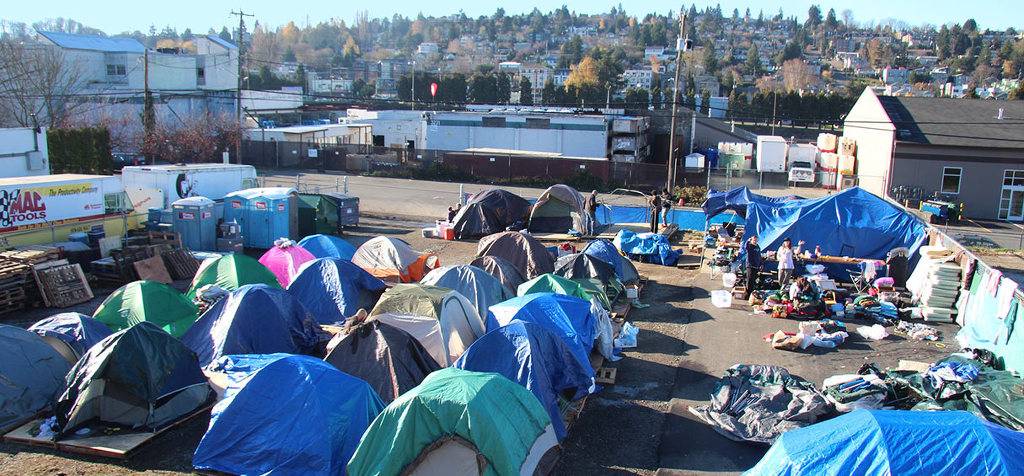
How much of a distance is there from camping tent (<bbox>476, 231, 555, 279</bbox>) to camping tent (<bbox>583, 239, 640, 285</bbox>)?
947 mm

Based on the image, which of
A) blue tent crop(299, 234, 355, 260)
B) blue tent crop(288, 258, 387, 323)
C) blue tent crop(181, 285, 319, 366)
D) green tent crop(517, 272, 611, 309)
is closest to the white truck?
blue tent crop(299, 234, 355, 260)

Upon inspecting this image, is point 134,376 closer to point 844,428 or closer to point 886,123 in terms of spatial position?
point 844,428

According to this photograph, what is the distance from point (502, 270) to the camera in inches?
593

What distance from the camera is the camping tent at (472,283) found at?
1351 cm

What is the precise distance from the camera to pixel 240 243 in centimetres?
2059

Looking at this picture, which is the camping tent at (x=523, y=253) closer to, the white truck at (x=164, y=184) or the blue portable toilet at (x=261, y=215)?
the blue portable toilet at (x=261, y=215)

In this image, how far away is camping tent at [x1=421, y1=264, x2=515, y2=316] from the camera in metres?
13.5

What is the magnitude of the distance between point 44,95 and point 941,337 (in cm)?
3916

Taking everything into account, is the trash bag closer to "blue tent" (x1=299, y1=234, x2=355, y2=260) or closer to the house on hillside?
"blue tent" (x1=299, y1=234, x2=355, y2=260)

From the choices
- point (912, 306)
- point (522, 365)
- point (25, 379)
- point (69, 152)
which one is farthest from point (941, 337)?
point (69, 152)

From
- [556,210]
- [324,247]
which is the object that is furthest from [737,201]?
[324,247]

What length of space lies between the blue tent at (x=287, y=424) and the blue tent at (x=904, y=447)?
447 cm

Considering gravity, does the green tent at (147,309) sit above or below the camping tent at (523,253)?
below

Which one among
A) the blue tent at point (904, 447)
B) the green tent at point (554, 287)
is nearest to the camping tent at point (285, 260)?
the green tent at point (554, 287)
